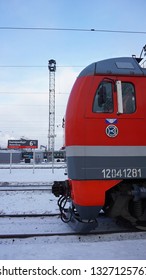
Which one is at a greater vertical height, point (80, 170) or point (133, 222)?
point (80, 170)

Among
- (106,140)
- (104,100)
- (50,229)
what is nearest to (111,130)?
(106,140)

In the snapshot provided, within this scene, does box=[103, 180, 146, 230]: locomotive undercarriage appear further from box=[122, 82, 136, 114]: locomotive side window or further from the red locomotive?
box=[122, 82, 136, 114]: locomotive side window

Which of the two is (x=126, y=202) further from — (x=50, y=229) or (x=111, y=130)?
(x=50, y=229)

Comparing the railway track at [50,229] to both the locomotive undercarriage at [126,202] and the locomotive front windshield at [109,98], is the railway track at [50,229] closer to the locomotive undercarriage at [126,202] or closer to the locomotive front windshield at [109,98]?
the locomotive undercarriage at [126,202]

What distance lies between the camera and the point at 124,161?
4.90 m

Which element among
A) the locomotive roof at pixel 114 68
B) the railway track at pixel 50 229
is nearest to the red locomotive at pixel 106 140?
the locomotive roof at pixel 114 68

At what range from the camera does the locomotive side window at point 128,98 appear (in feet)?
16.4

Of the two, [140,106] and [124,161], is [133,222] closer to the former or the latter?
[124,161]

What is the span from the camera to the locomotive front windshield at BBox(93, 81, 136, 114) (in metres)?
4.83

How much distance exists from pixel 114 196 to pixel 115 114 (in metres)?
1.64

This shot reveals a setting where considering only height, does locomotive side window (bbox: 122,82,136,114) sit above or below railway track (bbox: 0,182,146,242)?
above

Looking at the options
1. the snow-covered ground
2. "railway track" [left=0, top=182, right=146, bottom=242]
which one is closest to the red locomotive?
"railway track" [left=0, top=182, right=146, bottom=242]

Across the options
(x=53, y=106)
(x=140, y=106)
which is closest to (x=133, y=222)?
(x=140, y=106)

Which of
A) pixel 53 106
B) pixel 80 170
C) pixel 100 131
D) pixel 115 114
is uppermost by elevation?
pixel 53 106
